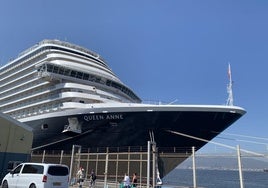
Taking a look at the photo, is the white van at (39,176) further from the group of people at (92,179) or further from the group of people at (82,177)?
the group of people at (82,177)

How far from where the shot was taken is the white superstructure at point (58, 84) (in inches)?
1000

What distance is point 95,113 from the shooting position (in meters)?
21.7

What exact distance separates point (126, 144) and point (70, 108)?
18.2 feet

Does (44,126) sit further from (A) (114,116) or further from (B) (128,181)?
(B) (128,181)

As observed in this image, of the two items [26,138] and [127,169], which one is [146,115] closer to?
[127,169]

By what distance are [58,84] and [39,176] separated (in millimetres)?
15666

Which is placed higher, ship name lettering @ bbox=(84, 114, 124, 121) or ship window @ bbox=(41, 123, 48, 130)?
ship name lettering @ bbox=(84, 114, 124, 121)

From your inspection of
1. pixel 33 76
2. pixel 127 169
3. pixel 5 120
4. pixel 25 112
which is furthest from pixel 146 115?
pixel 33 76

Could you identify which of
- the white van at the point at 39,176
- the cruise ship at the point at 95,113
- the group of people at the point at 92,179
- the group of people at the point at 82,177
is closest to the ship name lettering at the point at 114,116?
the cruise ship at the point at 95,113

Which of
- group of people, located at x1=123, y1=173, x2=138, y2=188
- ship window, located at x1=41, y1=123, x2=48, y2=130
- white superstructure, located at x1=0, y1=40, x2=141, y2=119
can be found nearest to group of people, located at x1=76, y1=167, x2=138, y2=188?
group of people, located at x1=123, y1=173, x2=138, y2=188

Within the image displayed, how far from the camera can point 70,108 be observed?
2327 centimetres

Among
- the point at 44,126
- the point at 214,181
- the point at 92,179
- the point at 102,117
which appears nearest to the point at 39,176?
the point at 92,179

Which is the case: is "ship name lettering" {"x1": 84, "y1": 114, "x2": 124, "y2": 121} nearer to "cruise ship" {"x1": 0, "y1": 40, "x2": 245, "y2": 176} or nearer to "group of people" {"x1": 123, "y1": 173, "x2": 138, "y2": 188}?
"cruise ship" {"x1": 0, "y1": 40, "x2": 245, "y2": 176}

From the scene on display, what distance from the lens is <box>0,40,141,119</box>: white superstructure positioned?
25.4m
